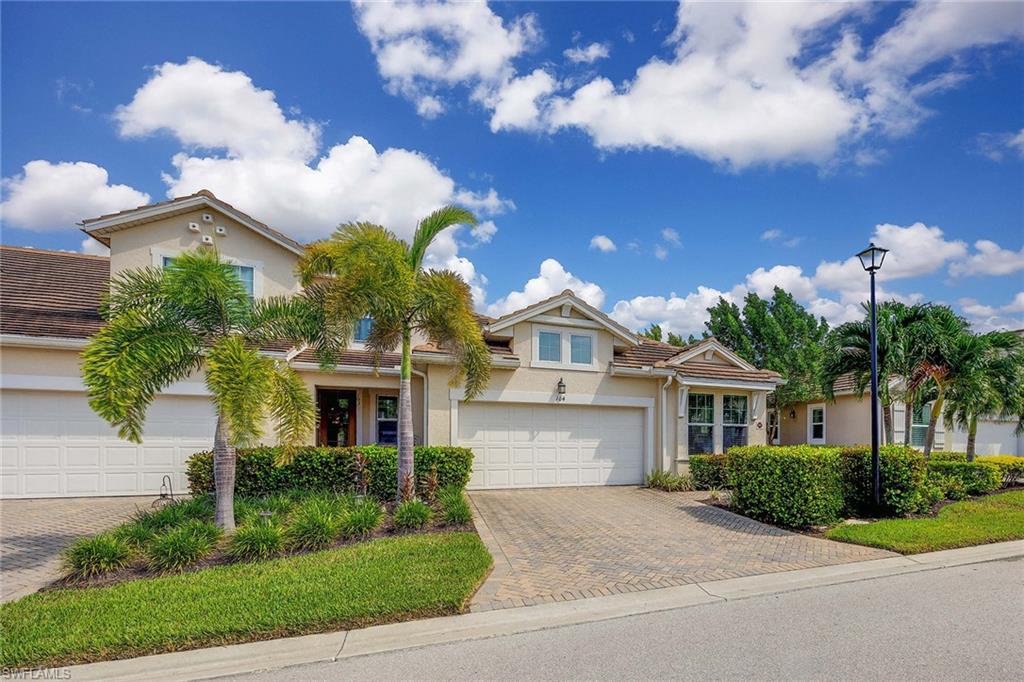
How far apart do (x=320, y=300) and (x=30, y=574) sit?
5.10 metres

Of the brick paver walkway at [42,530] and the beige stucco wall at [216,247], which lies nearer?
the brick paver walkway at [42,530]

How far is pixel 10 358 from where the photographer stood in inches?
443

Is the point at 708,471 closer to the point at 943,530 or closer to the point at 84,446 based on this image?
the point at 943,530

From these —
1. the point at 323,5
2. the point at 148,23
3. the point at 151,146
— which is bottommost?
the point at 151,146

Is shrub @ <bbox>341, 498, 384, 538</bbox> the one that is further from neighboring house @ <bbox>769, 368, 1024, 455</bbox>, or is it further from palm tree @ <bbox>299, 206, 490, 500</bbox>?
neighboring house @ <bbox>769, 368, 1024, 455</bbox>

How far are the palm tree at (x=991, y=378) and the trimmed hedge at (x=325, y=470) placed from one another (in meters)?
13.0

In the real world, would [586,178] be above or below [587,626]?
above

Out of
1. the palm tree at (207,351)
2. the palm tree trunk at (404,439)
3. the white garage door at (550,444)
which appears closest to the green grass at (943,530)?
the white garage door at (550,444)

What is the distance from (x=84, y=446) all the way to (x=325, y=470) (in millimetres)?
5583

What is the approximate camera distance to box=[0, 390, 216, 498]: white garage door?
37.3ft

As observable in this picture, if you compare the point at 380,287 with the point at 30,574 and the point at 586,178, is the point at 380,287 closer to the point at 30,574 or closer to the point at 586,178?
the point at 30,574

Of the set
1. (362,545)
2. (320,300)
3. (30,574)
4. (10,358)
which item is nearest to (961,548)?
(362,545)

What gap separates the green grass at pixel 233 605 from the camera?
188 inches

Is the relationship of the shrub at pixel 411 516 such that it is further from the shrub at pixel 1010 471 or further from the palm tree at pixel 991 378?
the shrub at pixel 1010 471
